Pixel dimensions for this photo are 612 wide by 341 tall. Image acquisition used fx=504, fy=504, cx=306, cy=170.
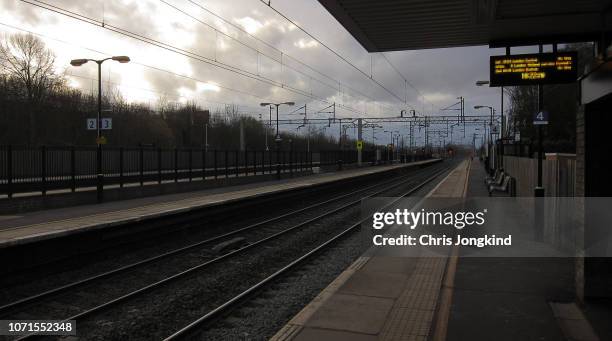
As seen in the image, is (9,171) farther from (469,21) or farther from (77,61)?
(469,21)

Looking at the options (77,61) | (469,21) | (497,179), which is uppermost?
(77,61)

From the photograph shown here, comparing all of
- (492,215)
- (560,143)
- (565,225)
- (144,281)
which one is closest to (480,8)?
(565,225)

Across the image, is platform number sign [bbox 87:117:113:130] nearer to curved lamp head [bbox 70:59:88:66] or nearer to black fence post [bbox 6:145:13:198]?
curved lamp head [bbox 70:59:88:66]

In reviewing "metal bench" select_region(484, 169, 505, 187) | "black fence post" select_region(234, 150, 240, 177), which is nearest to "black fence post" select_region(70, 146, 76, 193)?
"black fence post" select_region(234, 150, 240, 177)

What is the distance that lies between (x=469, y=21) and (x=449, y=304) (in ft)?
16.8

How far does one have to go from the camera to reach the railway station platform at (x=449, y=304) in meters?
5.52

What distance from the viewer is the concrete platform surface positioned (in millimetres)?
5555

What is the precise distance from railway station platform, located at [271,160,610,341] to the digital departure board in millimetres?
3354

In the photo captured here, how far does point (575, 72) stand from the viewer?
9375 mm

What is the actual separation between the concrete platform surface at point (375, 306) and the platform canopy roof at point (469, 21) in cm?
434

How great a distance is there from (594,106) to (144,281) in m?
7.95

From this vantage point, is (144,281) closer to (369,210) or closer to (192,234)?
(192,234)

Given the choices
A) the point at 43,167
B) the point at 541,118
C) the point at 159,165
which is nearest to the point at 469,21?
the point at 541,118

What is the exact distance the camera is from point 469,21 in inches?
353
